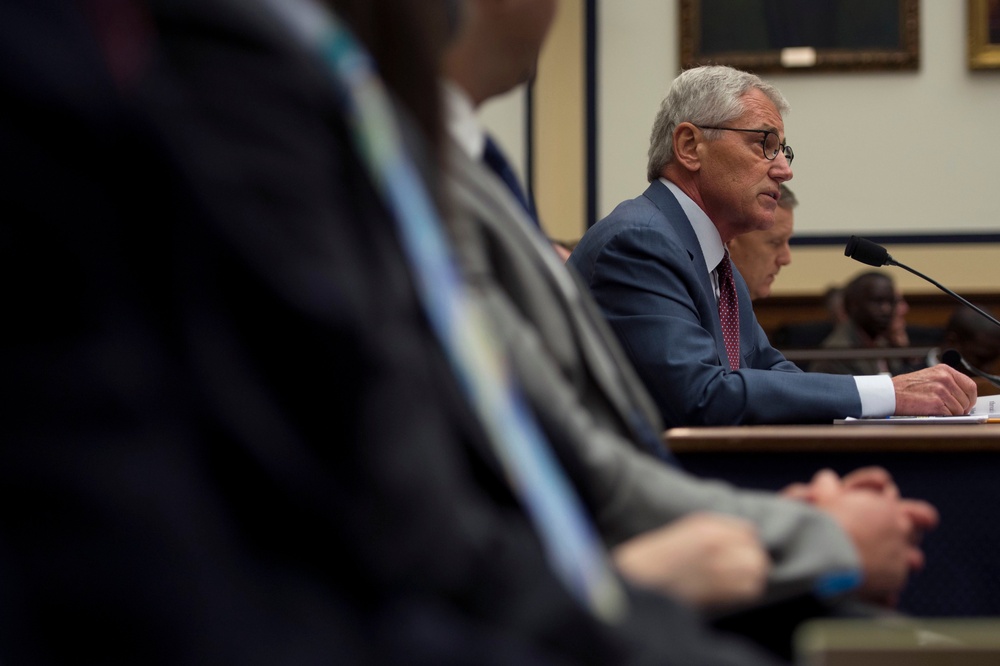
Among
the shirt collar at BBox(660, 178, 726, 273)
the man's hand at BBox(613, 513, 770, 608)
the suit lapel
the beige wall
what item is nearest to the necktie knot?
the man's hand at BBox(613, 513, 770, 608)

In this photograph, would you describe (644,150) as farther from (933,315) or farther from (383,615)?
(383,615)

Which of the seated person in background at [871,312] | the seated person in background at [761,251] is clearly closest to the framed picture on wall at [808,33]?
the seated person in background at [871,312]

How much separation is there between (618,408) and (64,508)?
2.40 ft

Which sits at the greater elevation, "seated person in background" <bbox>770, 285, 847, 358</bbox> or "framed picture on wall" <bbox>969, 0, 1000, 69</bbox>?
"framed picture on wall" <bbox>969, 0, 1000, 69</bbox>

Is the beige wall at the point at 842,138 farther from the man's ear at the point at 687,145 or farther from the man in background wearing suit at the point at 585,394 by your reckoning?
the man in background wearing suit at the point at 585,394

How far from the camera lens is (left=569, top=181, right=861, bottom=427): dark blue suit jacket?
246 centimetres

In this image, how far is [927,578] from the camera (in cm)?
181

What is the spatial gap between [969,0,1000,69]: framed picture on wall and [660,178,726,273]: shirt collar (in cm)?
467

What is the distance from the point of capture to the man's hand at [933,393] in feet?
8.32

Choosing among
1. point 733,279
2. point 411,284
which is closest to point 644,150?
point 733,279

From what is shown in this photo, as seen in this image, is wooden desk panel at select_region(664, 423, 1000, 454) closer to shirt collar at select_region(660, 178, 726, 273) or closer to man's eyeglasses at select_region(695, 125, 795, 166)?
shirt collar at select_region(660, 178, 726, 273)

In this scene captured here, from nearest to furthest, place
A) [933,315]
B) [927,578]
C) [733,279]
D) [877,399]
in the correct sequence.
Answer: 1. [927,578]
2. [877,399]
3. [733,279]
4. [933,315]

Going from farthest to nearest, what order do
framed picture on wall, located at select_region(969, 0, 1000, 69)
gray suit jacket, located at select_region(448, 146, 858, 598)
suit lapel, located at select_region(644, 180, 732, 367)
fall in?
1. framed picture on wall, located at select_region(969, 0, 1000, 69)
2. suit lapel, located at select_region(644, 180, 732, 367)
3. gray suit jacket, located at select_region(448, 146, 858, 598)

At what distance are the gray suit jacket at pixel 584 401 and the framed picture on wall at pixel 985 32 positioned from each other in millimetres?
6438
